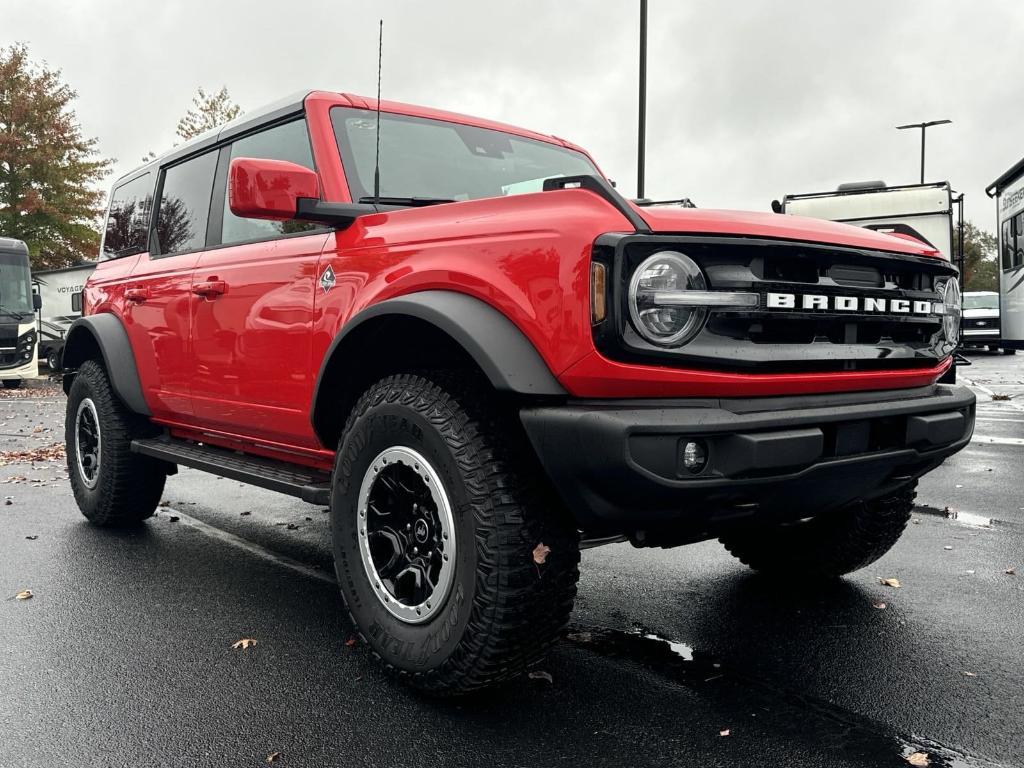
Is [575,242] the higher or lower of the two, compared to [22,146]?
lower

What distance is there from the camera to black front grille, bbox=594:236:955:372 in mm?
2357

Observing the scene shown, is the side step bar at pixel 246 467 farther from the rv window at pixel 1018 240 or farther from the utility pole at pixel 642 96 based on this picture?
the rv window at pixel 1018 240

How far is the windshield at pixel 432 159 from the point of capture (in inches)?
137

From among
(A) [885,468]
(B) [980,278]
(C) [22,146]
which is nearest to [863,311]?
(A) [885,468]

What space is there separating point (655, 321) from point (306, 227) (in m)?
1.71

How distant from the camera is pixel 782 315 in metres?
2.51

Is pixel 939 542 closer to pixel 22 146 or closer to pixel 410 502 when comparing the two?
pixel 410 502

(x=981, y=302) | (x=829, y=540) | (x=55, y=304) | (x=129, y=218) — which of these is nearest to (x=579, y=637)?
(x=829, y=540)

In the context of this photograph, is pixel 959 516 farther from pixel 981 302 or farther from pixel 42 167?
pixel 42 167

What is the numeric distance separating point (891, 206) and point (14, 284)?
18.1m

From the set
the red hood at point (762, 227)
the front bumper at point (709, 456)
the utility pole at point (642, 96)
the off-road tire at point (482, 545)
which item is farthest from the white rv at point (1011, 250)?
the off-road tire at point (482, 545)

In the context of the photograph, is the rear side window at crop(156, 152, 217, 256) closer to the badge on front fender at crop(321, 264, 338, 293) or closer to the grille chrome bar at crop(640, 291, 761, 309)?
the badge on front fender at crop(321, 264, 338, 293)

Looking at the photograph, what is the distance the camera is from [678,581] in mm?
4121

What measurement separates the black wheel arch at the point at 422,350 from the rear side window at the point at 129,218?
7.90 feet
